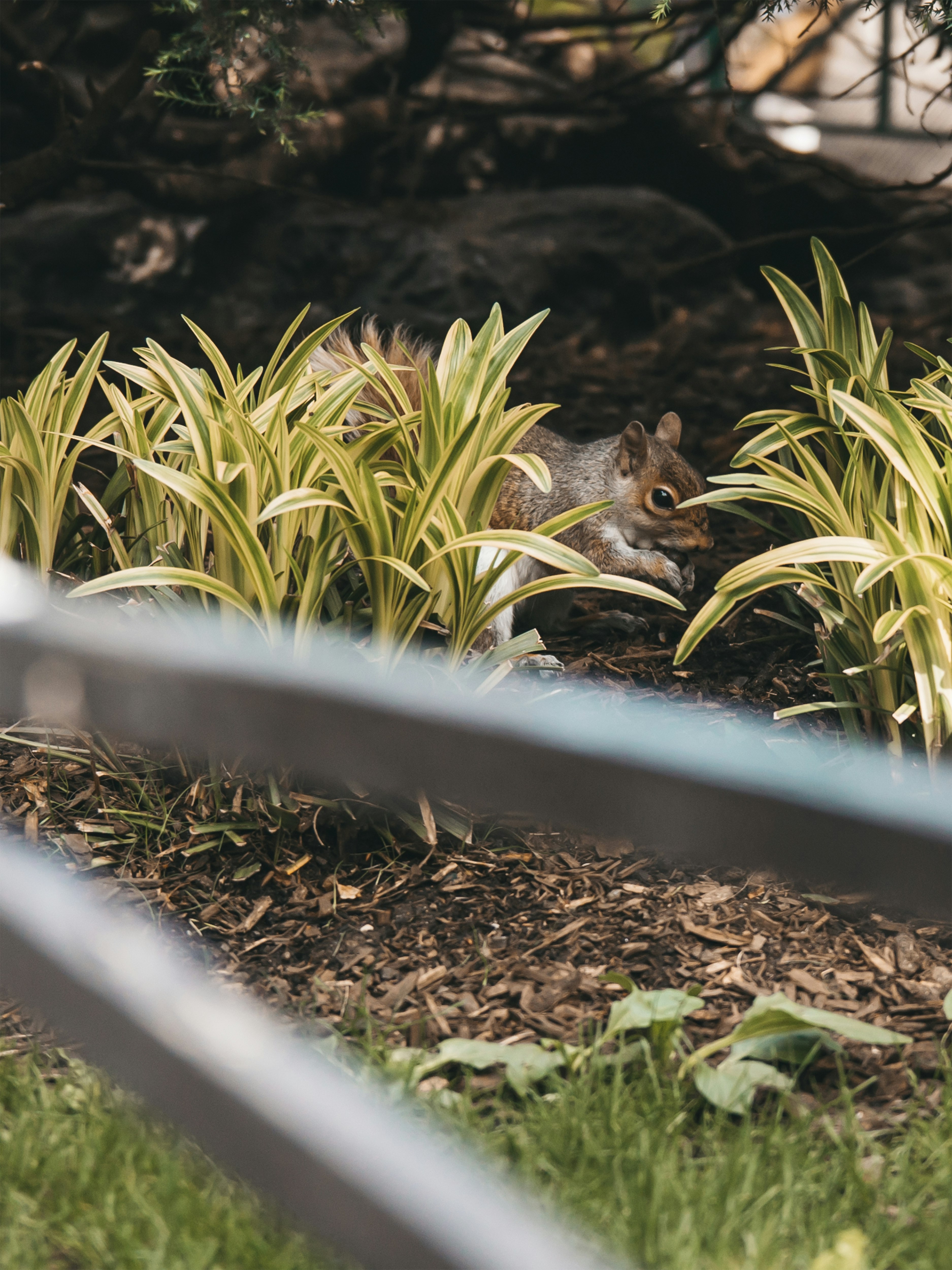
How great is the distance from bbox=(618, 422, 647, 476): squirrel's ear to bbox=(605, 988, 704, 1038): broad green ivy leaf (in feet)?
6.28

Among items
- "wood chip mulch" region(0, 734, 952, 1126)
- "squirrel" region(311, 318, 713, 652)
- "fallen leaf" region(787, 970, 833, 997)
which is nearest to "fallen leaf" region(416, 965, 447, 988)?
"wood chip mulch" region(0, 734, 952, 1126)

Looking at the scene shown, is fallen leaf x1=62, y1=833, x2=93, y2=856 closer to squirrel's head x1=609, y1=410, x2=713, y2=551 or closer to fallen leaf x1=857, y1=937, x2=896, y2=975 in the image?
fallen leaf x1=857, y1=937, x2=896, y2=975

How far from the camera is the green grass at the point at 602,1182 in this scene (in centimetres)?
126

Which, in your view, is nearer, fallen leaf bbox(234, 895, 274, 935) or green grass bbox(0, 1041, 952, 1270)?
green grass bbox(0, 1041, 952, 1270)

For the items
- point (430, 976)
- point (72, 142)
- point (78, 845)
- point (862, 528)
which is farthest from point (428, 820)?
point (72, 142)

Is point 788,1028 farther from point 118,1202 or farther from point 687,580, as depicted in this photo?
point 687,580

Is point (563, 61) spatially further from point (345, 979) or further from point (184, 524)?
point (345, 979)

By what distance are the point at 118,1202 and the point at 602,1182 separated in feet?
1.99

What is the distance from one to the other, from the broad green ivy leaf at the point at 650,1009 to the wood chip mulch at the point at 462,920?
7 centimetres

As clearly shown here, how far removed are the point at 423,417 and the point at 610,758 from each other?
1.88m

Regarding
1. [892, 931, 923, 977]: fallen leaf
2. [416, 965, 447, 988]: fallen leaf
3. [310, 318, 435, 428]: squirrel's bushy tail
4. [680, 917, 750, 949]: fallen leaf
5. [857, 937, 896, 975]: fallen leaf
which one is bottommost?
[416, 965, 447, 988]: fallen leaf

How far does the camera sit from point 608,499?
3375 mm

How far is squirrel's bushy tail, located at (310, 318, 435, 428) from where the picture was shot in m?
3.03

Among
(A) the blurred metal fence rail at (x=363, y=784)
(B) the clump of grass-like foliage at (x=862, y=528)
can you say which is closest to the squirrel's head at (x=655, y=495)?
(B) the clump of grass-like foliage at (x=862, y=528)
